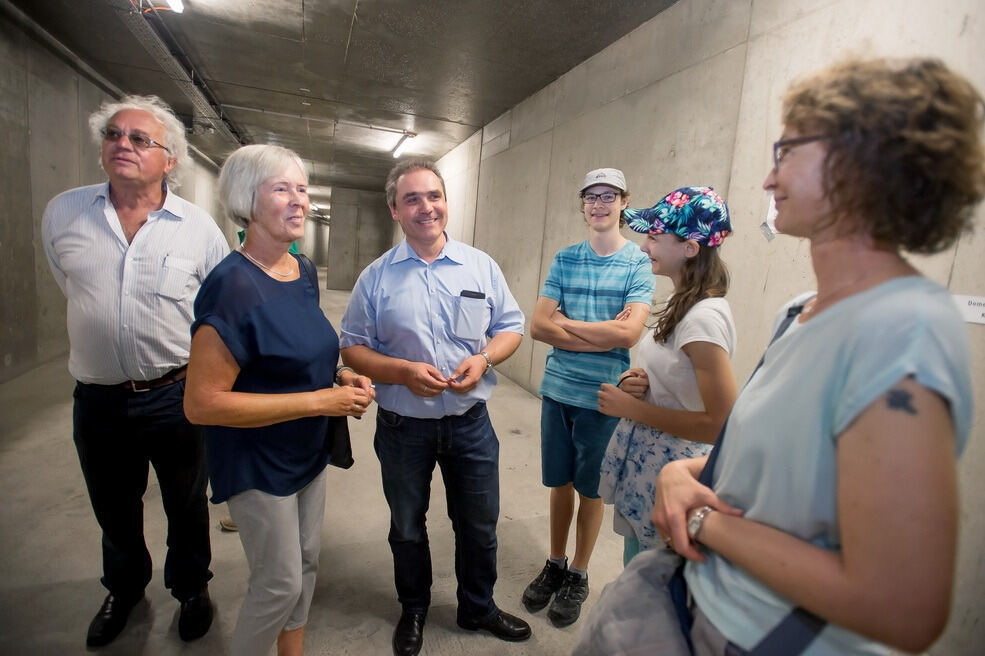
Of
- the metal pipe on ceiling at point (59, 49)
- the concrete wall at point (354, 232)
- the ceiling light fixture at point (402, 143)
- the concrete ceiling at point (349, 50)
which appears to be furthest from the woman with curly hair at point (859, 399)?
the concrete wall at point (354, 232)

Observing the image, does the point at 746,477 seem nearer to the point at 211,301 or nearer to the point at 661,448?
the point at 661,448

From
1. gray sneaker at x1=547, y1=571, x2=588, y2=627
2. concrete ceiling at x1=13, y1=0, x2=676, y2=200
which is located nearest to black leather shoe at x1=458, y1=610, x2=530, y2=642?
gray sneaker at x1=547, y1=571, x2=588, y2=627

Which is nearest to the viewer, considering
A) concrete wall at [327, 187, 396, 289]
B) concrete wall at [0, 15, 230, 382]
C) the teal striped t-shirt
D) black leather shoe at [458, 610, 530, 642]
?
black leather shoe at [458, 610, 530, 642]

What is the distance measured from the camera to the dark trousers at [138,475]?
5.61 ft

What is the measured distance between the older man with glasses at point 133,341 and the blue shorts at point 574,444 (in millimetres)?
1416

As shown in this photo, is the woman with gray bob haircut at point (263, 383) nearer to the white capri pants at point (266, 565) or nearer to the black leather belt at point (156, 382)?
the white capri pants at point (266, 565)

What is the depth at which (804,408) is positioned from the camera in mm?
625

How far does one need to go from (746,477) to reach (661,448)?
77 centimetres

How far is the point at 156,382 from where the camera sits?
1745mm

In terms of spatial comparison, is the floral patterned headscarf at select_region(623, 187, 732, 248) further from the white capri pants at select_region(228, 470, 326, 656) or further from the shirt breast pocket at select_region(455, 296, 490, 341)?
the white capri pants at select_region(228, 470, 326, 656)

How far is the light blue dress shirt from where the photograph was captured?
171cm

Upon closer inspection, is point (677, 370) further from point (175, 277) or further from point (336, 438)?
point (175, 277)

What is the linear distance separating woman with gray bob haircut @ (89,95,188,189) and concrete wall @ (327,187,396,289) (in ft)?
42.7

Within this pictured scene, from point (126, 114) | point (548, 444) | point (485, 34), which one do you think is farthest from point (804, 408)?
point (485, 34)
